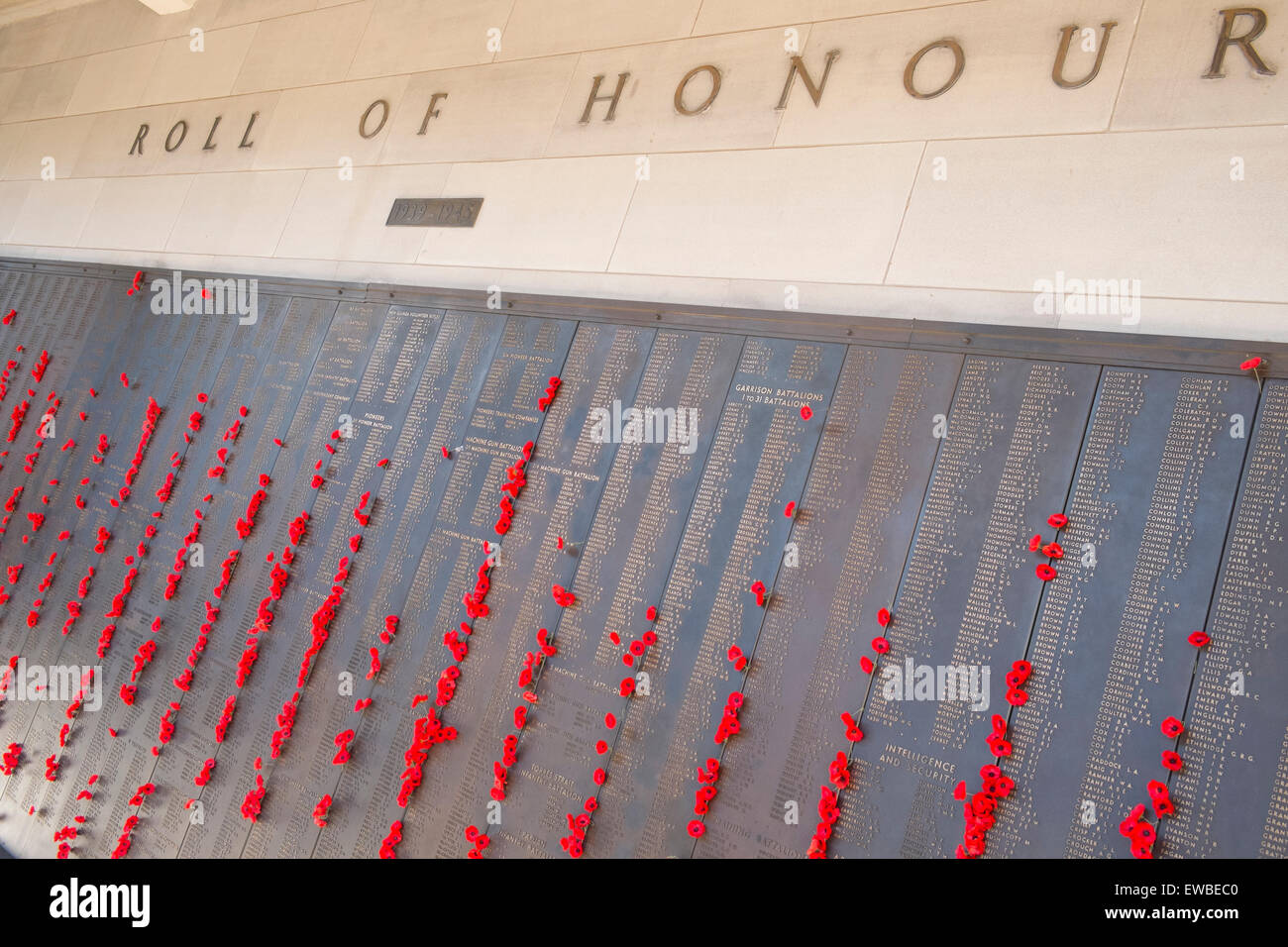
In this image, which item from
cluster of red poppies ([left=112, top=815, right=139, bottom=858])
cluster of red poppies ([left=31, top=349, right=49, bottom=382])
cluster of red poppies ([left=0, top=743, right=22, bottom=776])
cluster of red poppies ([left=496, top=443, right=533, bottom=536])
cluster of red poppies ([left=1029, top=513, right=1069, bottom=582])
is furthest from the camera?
cluster of red poppies ([left=31, top=349, right=49, bottom=382])

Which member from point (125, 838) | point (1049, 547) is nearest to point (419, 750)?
point (125, 838)

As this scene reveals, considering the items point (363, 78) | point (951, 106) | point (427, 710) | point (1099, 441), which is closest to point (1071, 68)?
point (951, 106)

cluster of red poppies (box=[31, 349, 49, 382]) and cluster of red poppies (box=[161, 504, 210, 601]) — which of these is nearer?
cluster of red poppies (box=[161, 504, 210, 601])

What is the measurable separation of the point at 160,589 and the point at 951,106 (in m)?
5.02

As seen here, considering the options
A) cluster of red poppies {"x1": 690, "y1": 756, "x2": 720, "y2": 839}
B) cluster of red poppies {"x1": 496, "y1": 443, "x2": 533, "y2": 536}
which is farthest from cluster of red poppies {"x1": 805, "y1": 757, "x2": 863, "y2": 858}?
cluster of red poppies {"x1": 496, "y1": 443, "x2": 533, "y2": 536}

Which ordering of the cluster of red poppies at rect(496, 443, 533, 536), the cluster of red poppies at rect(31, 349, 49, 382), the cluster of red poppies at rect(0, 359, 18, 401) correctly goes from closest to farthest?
the cluster of red poppies at rect(496, 443, 533, 536)
the cluster of red poppies at rect(31, 349, 49, 382)
the cluster of red poppies at rect(0, 359, 18, 401)

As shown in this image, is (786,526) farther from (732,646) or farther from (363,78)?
(363,78)

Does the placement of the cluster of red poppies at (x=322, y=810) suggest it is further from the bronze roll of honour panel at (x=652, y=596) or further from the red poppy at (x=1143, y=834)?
the red poppy at (x=1143, y=834)

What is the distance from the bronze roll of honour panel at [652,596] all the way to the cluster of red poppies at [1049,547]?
0.05 feet

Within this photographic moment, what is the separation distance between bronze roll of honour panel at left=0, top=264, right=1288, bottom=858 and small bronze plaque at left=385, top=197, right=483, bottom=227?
0.54 meters

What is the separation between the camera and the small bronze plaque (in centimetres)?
540

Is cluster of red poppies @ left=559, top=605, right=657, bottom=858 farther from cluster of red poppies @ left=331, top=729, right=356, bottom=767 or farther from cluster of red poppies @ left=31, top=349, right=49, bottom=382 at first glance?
cluster of red poppies @ left=31, top=349, right=49, bottom=382

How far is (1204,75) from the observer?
11.2 ft

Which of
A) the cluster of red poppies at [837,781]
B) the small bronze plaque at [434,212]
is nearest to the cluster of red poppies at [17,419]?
the small bronze plaque at [434,212]
